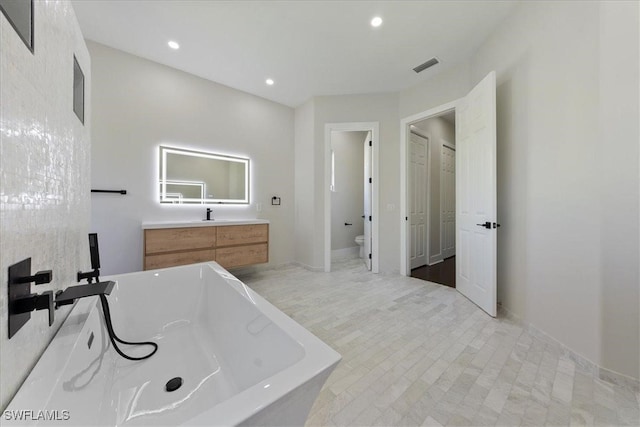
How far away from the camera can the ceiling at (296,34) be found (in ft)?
6.69

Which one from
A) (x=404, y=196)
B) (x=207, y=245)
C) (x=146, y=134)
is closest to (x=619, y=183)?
(x=404, y=196)

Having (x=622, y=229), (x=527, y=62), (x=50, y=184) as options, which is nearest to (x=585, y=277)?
(x=622, y=229)

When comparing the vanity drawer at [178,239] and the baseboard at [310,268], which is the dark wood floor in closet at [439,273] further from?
the vanity drawer at [178,239]

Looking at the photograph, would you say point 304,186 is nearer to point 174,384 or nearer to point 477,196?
point 477,196

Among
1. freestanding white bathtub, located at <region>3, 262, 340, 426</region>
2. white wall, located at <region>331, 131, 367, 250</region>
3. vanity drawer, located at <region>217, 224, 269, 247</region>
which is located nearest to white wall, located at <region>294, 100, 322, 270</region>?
vanity drawer, located at <region>217, 224, 269, 247</region>

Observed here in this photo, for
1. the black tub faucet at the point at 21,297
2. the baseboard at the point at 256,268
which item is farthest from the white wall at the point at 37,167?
the baseboard at the point at 256,268

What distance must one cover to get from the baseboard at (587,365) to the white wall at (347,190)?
3132mm

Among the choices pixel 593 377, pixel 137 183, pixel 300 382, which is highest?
pixel 137 183

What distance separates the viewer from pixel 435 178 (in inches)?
169

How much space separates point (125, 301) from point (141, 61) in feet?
9.08

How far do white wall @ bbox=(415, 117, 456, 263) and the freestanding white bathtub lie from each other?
3722mm

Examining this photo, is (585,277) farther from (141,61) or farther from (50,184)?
(141,61)

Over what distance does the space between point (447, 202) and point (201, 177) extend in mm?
4425

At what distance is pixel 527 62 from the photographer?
1.96 m
